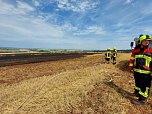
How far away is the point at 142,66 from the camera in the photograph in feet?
18.5

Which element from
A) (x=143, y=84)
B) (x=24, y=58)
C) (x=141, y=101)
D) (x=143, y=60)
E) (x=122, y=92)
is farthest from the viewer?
(x=24, y=58)

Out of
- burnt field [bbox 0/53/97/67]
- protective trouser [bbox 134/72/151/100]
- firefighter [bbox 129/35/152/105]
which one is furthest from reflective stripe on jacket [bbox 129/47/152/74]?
burnt field [bbox 0/53/97/67]

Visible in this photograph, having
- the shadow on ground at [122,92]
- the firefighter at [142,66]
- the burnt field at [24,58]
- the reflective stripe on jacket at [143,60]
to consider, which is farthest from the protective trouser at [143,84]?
the burnt field at [24,58]

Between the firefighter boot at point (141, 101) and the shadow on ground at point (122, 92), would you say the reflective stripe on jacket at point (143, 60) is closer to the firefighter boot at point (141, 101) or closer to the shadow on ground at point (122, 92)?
the firefighter boot at point (141, 101)

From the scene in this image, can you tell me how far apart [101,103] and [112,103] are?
0.35 m

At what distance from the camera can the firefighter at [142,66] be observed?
5539 millimetres

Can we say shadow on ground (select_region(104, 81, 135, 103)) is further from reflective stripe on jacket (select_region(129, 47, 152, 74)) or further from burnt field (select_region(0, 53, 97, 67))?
burnt field (select_region(0, 53, 97, 67))

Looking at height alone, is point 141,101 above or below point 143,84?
below

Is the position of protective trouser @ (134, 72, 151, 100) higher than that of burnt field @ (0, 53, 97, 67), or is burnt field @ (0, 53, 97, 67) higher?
protective trouser @ (134, 72, 151, 100)

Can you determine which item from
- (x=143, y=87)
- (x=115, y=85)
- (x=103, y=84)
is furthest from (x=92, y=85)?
(x=143, y=87)

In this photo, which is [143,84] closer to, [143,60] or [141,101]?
[141,101]

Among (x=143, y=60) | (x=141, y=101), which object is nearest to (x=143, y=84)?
(x=141, y=101)

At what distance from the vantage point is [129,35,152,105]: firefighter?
18.2 feet

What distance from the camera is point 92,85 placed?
24.6ft
